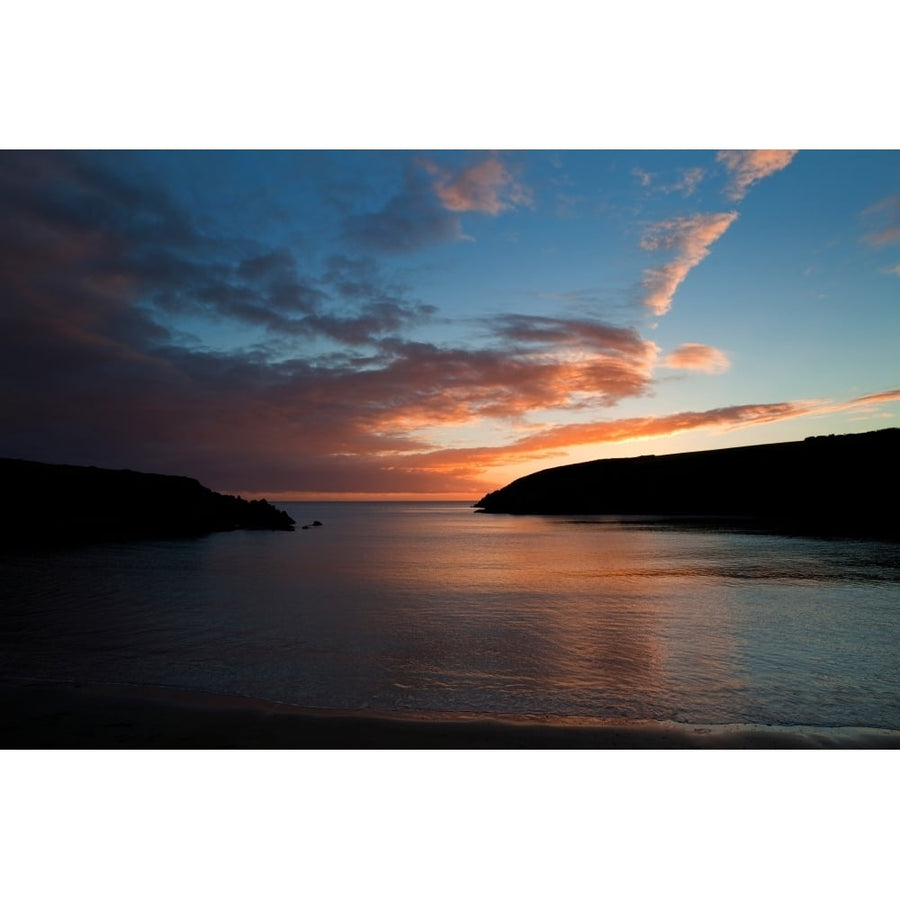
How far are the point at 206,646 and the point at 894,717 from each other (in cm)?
1376

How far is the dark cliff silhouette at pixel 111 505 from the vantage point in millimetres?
45688

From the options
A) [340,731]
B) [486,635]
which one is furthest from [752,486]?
[340,731]

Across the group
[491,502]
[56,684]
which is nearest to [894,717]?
[56,684]

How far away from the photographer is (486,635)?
14.0 meters

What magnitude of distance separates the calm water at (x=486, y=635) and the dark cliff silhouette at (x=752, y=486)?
38877mm

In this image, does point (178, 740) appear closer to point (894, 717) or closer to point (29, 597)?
point (894, 717)

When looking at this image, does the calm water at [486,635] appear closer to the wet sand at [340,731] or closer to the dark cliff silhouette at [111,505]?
the wet sand at [340,731]

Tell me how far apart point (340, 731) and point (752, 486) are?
107 m

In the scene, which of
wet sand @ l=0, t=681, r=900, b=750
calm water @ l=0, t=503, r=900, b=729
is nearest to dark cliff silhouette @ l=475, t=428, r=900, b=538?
calm water @ l=0, t=503, r=900, b=729

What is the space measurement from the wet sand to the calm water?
52 cm

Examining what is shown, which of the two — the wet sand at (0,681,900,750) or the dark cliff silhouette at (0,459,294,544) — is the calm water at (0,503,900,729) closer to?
the wet sand at (0,681,900,750)

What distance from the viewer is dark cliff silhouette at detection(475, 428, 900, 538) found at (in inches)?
3054

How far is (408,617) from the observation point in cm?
1642

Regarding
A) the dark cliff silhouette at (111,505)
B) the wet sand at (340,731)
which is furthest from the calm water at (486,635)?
the dark cliff silhouette at (111,505)
